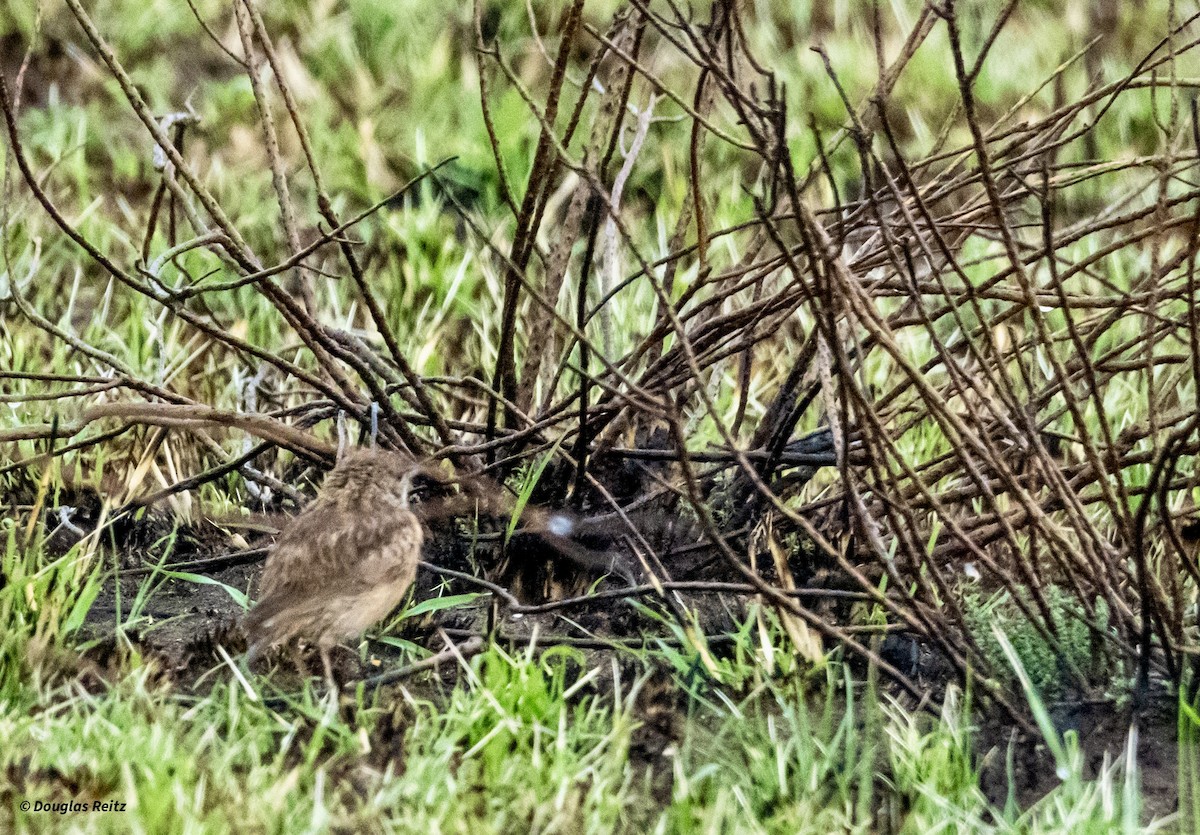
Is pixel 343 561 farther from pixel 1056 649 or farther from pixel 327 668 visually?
pixel 1056 649

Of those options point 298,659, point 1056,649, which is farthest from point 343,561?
point 1056,649

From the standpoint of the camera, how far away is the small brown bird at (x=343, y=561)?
115 inches

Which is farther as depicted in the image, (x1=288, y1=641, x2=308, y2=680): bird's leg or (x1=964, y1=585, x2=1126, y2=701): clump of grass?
(x1=288, y1=641, x2=308, y2=680): bird's leg

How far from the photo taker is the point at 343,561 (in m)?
2.99

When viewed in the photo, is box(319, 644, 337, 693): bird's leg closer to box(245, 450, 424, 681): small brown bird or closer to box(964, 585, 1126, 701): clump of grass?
box(245, 450, 424, 681): small brown bird

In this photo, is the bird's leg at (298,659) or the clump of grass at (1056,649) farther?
the bird's leg at (298,659)

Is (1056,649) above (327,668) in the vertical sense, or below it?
above

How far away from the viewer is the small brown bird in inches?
115

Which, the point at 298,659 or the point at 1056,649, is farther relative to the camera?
the point at 298,659

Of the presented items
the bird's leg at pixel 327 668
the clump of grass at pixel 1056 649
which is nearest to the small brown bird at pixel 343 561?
the bird's leg at pixel 327 668

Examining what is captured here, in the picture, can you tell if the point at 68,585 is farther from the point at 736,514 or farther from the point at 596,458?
the point at 736,514

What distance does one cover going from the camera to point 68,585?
3195 mm

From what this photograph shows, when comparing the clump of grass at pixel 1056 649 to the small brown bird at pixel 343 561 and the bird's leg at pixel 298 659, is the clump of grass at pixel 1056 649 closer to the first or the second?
the small brown bird at pixel 343 561

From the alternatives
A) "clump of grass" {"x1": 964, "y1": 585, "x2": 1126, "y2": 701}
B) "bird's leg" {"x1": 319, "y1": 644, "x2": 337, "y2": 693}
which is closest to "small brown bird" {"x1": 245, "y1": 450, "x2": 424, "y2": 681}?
"bird's leg" {"x1": 319, "y1": 644, "x2": 337, "y2": 693}
